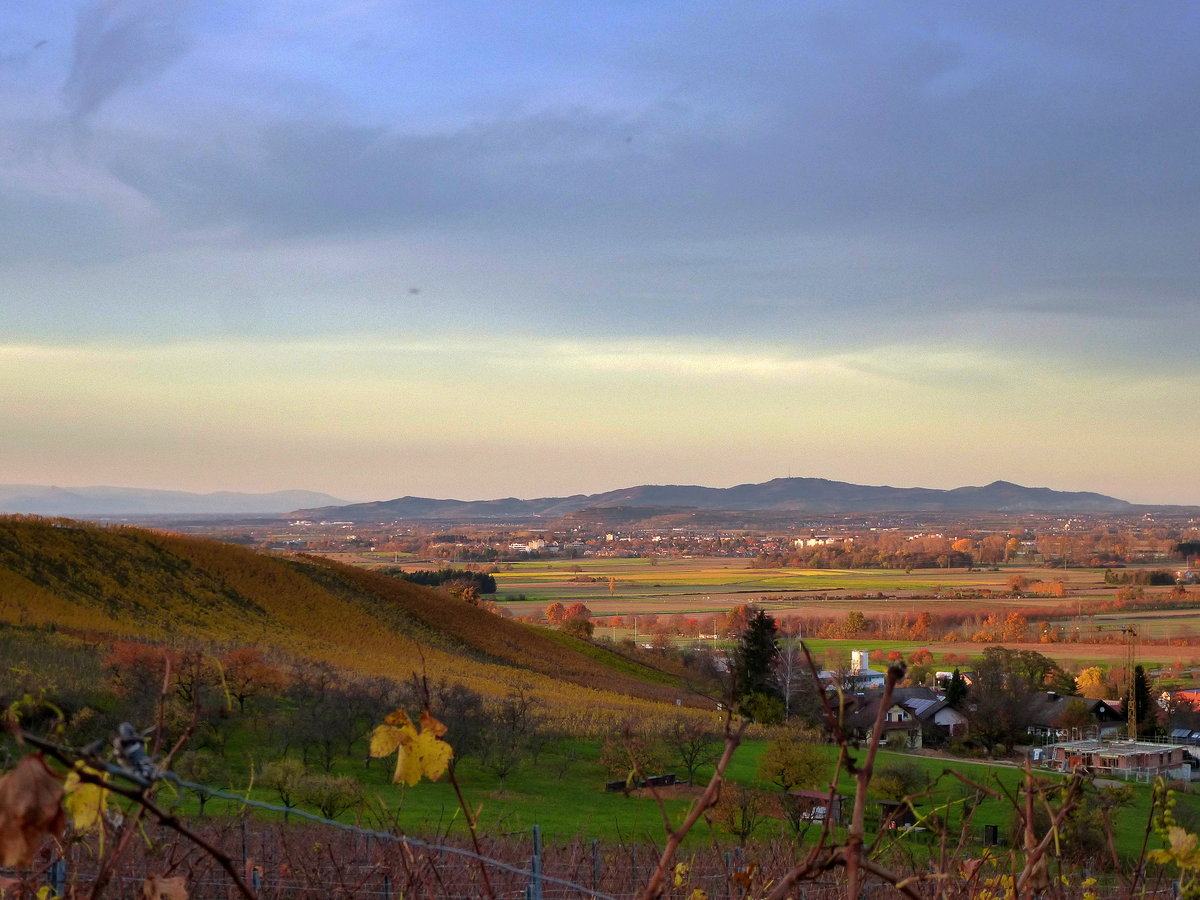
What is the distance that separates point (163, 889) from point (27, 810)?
1.83ft

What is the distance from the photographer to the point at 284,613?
43469 millimetres

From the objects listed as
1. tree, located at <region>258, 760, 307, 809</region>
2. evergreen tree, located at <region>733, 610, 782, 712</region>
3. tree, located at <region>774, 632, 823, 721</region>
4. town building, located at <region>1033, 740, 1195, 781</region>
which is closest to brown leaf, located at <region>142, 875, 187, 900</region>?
tree, located at <region>258, 760, 307, 809</region>

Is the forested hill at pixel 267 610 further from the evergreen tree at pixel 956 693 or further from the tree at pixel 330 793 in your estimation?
the tree at pixel 330 793

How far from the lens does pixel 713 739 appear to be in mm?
26484

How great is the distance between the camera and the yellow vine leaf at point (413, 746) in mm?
1400

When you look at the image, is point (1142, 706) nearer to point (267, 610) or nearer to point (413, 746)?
point (267, 610)

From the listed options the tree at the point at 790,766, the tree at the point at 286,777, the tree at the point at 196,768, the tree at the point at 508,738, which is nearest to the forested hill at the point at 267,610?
the tree at the point at 508,738

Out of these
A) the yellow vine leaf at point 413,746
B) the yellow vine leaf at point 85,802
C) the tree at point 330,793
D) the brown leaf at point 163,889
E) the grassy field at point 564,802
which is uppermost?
the yellow vine leaf at point 413,746

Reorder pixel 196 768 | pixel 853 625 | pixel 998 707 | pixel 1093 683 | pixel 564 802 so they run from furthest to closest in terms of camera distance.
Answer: pixel 853 625
pixel 1093 683
pixel 998 707
pixel 564 802
pixel 196 768

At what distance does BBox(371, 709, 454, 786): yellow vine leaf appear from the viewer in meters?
1.40

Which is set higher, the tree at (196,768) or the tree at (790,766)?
the tree at (196,768)

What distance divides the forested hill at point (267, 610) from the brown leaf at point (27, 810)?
3366 centimetres

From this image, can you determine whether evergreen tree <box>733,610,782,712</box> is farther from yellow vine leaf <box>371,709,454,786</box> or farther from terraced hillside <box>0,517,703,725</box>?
yellow vine leaf <box>371,709,454,786</box>

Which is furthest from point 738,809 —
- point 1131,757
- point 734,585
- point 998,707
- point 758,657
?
point 734,585
